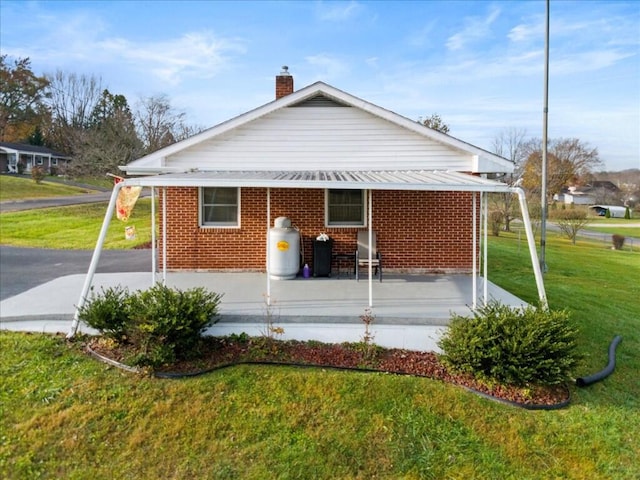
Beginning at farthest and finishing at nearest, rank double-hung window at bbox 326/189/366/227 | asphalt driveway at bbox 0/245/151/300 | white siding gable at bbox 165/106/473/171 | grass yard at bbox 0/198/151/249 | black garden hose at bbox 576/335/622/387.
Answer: grass yard at bbox 0/198/151/249
asphalt driveway at bbox 0/245/151/300
double-hung window at bbox 326/189/366/227
white siding gable at bbox 165/106/473/171
black garden hose at bbox 576/335/622/387

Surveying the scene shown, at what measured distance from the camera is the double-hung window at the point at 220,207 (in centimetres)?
1030

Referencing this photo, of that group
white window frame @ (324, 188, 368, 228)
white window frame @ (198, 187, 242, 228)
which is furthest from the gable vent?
white window frame @ (198, 187, 242, 228)

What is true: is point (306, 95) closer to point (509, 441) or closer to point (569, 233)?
point (509, 441)

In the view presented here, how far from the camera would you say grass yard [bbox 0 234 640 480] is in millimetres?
4309

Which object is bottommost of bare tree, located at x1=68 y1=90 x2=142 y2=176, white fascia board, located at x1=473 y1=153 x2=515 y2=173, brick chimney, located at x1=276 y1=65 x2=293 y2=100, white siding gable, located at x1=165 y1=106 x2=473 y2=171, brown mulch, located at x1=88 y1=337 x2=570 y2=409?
brown mulch, located at x1=88 y1=337 x2=570 y2=409

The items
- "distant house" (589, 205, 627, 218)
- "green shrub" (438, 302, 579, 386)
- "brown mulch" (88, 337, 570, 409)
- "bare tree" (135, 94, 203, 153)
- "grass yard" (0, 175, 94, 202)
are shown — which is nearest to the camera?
"green shrub" (438, 302, 579, 386)

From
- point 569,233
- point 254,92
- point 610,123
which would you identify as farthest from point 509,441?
point 254,92

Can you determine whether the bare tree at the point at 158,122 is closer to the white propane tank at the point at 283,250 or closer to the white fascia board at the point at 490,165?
the white propane tank at the point at 283,250

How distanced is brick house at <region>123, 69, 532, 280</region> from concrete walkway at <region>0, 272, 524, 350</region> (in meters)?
0.92

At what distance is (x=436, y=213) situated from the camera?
10.2 metres

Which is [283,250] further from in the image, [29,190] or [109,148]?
[29,190]

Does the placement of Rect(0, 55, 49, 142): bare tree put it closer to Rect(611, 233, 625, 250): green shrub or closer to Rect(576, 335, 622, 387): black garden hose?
Rect(611, 233, 625, 250): green shrub

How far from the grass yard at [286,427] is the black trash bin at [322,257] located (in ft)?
13.8

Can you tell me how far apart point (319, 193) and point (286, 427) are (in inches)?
249
